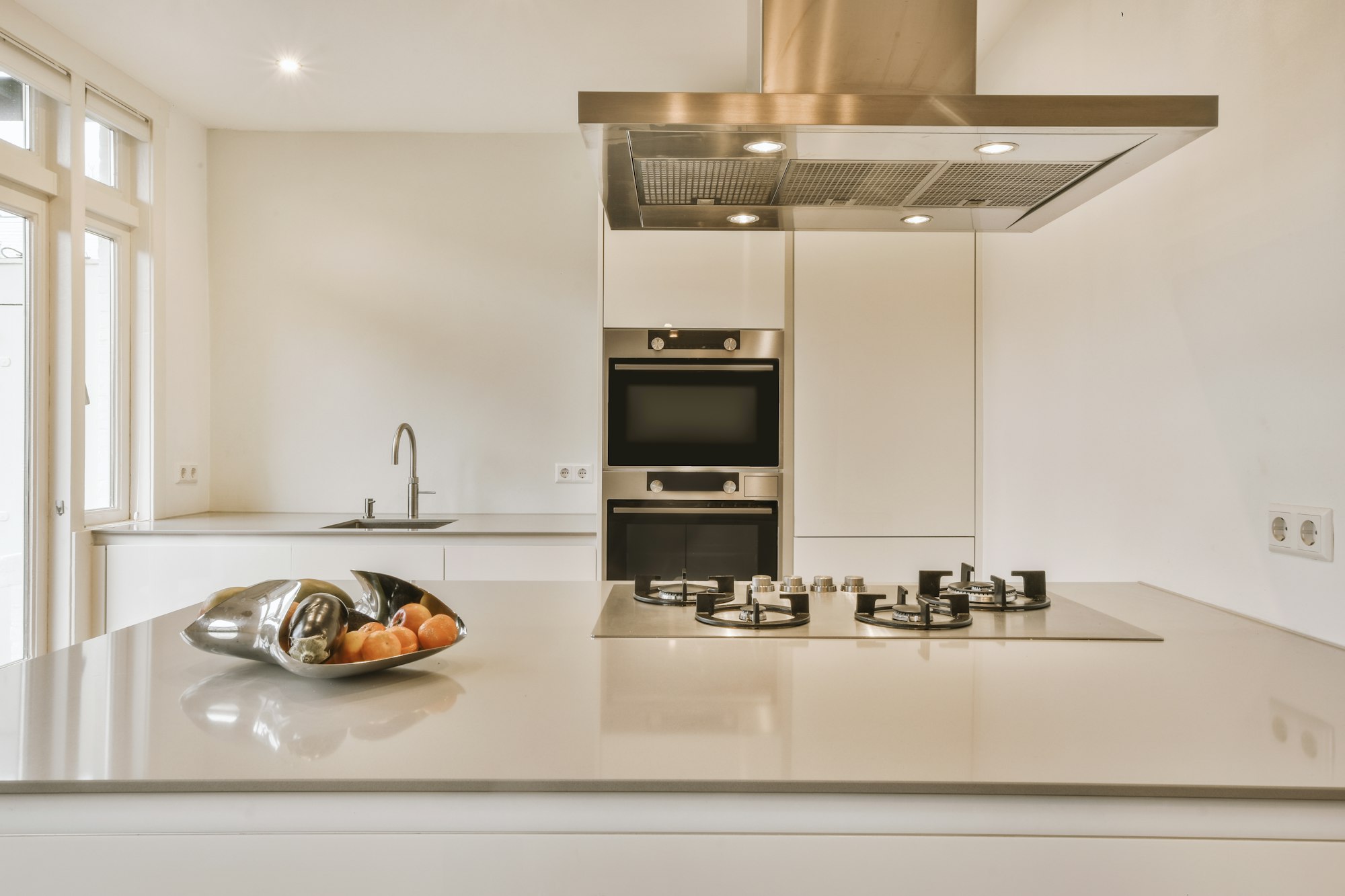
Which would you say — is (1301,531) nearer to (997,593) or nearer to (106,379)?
(997,593)

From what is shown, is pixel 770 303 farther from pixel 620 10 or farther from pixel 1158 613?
pixel 1158 613

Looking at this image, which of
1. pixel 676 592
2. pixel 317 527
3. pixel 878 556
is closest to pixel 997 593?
pixel 676 592

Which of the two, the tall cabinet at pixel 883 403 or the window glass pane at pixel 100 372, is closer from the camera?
the tall cabinet at pixel 883 403

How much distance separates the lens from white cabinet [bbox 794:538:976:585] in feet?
9.84

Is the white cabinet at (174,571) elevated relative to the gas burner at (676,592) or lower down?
lower down

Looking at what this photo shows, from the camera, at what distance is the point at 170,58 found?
9.93ft

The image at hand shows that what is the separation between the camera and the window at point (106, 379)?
3.14 meters

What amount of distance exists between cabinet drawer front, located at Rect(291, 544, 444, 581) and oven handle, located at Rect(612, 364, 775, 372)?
92cm

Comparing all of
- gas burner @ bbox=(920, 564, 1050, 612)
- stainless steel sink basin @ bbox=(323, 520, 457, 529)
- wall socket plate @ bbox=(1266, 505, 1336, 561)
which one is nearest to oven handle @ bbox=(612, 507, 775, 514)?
stainless steel sink basin @ bbox=(323, 520, 457, 529)

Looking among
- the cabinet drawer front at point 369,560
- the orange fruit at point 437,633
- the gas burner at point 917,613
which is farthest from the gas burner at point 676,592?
the cabinet drawer front at point 369,560

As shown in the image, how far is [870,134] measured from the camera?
1368 millimetres

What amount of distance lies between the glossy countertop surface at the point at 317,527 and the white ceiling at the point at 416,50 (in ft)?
5.31

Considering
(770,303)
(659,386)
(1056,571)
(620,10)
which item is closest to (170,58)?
(620,10)

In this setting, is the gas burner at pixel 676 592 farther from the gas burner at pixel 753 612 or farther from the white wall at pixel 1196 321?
the white wall at pixel 1196 321
